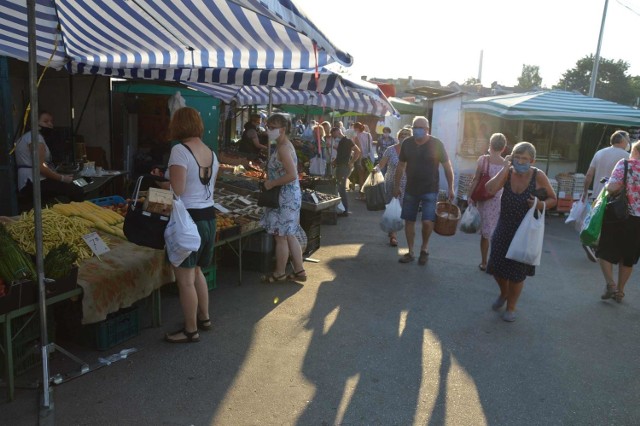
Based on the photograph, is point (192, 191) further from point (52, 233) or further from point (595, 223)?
point (595, 223)

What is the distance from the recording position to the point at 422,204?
7.13 m

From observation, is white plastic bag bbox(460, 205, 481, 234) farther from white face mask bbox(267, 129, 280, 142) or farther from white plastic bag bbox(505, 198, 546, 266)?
white face mask bbox(267, 129, 280, 142)

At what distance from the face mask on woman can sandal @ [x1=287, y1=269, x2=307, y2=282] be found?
271cm

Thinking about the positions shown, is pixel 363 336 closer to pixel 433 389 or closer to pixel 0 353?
pixel 433 389

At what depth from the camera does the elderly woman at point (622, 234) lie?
572 centimetres

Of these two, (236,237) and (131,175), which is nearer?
(236,237)

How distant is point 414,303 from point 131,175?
29.6 ft

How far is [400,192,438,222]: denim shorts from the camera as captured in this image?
702cm

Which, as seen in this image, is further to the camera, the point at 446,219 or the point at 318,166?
the point at 318,166

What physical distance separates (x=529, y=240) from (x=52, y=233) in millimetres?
4234

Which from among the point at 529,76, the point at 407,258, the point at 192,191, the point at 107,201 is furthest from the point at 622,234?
the point at 529,76

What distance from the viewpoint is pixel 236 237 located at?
578 centimetres

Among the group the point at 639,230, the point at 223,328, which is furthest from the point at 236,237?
the point at 639,230

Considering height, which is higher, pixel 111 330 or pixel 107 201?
pixel 107 201
